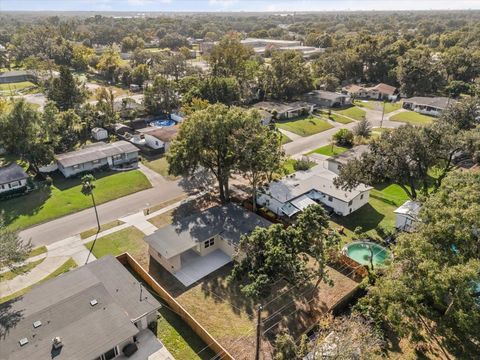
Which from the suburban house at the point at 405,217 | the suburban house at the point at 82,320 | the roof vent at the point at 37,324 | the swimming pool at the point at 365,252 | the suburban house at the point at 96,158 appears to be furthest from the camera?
the suburban house at the point at 96,158

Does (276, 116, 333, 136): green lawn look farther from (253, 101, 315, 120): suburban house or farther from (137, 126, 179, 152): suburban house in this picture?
(137, 126, 179, 152): suburban house

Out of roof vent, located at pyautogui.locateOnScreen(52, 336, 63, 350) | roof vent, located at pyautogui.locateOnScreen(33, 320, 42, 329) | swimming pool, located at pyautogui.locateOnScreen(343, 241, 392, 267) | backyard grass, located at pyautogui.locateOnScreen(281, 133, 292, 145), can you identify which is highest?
roof vent, located at pyautogui.locateOnScreen(52, 336, 63, 350)

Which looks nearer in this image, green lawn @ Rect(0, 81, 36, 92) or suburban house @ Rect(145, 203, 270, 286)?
suburban house @ Rect(145, 203, 270, 286)

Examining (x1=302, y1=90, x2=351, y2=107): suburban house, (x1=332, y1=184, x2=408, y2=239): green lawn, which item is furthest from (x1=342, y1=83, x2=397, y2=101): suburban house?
(x1=332, y1=184, x2=408, y2=239): green lawn

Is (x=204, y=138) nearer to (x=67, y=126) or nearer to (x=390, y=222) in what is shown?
(x=390, y=222)

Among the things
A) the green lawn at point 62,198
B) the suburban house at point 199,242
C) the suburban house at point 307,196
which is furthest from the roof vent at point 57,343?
the suburban house at point 307,196

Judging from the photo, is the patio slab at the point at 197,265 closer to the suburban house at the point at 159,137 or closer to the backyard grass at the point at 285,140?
the suburban house at the point at 159,137
